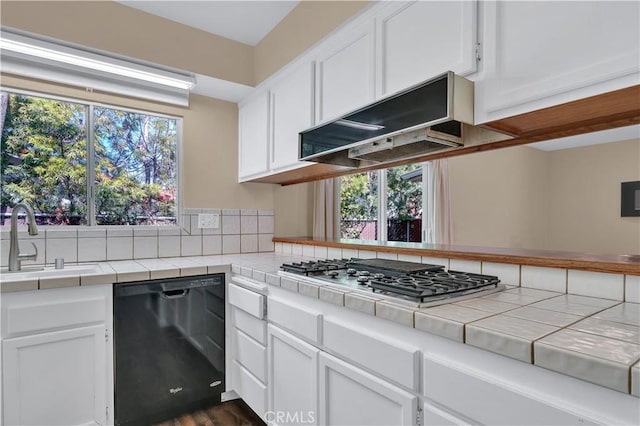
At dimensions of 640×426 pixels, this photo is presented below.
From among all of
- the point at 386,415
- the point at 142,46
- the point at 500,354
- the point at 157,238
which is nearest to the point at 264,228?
the point at 157,238

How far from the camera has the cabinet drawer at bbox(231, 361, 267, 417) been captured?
1.75 meters

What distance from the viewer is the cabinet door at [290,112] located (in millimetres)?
2014

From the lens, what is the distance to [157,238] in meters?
2.46

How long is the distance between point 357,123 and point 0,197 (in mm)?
2147

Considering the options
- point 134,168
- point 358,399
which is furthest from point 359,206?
point 358,399

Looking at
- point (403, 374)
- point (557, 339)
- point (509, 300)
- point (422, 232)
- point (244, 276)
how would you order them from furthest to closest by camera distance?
point (422, 232) → point (244, 276) → point (509, 300) → point (403, 374) → point (557, 339)

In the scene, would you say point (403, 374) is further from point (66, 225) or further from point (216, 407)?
point (66, 225)

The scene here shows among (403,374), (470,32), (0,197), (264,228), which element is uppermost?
(470,32)

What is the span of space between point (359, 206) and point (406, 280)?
279 centimetres

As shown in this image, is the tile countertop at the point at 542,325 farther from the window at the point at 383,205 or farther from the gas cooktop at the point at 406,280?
the window at the point at 383,205

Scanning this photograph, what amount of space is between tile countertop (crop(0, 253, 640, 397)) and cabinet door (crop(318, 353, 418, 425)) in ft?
0.69

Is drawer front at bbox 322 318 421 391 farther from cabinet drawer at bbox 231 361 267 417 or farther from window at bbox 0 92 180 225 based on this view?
window at bbox 0 92 180 225

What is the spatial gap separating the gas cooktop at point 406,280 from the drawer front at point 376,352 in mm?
142

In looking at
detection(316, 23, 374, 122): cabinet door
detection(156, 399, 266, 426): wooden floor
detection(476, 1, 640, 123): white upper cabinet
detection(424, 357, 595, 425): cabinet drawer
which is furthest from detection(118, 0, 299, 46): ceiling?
detection(156, 399, 266, 426): wooden floor
